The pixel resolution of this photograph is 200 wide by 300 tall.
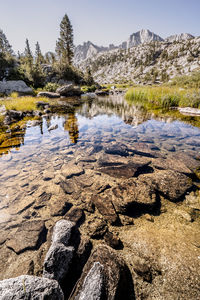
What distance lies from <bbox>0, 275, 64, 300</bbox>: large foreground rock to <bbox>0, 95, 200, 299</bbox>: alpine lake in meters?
0.62

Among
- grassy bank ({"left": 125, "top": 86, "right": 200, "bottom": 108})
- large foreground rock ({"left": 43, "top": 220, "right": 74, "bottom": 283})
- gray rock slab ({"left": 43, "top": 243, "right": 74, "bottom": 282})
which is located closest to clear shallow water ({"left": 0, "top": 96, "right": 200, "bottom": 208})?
large foreground rock ({"left": 43, "top": 220, "right": 74, "bottom": 283})

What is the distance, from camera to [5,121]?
30.0 feet

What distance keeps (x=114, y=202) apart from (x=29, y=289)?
2.05m

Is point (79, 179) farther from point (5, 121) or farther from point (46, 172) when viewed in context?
point (5, 121)

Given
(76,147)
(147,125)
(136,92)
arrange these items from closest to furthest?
(76,147), (147,125), (136,92)

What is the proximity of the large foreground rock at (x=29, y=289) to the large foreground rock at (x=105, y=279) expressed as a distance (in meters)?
0.30

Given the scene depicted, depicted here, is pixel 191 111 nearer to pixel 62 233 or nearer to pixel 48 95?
pixel 62 233

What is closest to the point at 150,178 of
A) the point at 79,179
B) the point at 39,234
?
the point at 79,179

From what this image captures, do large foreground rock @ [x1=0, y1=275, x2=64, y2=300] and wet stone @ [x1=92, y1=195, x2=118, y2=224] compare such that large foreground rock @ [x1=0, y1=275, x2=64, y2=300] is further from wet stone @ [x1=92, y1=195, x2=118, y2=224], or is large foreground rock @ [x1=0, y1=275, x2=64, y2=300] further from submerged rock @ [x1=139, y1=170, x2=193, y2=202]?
submerged rock @ [x1=139, y1=170, x2=193, y2=202]

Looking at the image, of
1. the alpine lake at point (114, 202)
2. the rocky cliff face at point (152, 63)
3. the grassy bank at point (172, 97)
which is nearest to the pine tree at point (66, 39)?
the rocky cliff face at point (152, 63)

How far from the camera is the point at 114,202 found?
3.07 m

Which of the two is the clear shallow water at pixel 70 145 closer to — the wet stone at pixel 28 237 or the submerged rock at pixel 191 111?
the wet stone at pixel 28 237

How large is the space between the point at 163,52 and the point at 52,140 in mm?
136235

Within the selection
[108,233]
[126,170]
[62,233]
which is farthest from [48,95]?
[108,233]
